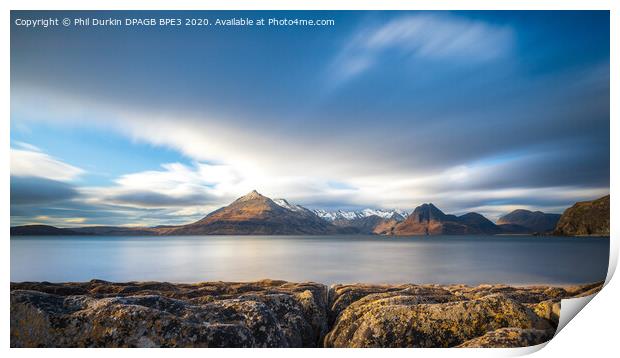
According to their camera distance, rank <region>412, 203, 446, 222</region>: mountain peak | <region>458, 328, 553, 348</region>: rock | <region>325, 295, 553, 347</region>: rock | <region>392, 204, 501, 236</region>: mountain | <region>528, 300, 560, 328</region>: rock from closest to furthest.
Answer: <region>458, 328, 553, 348</region>: rock
<region>325, 295, 553, 347</region>: rock
<region>528, 300, 560, 328</region>: rock
<region>412, 203, 446, 222</region>: mountain peak
<region>392, 204, 501, 236</region>: mountain

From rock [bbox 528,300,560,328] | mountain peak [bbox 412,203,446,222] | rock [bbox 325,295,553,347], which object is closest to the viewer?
rock [bbox 325,295,553,347]

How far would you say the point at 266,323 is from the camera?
4.72 m

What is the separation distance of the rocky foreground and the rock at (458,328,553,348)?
0.03 ft

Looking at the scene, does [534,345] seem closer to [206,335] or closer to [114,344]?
[206,335]

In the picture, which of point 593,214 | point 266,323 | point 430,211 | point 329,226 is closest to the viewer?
point 266,323

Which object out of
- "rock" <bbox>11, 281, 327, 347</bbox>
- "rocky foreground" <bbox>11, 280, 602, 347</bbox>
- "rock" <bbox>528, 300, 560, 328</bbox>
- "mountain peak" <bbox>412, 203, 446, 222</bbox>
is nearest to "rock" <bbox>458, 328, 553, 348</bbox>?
"rocky foreground" <bbox>11, 280, 602, 347</bbox>

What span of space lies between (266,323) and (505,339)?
2854 mm

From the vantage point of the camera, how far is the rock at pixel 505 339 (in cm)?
431

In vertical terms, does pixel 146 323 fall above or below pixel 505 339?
above

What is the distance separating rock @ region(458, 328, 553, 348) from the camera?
4.31 m

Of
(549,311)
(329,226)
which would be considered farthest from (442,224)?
(329,226)

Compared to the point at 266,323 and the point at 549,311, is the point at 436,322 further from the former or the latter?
the point at 266,323

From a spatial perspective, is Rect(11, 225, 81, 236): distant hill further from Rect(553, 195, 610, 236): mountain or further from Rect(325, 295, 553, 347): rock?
Rect(553, 195, 610, 236): mountain
